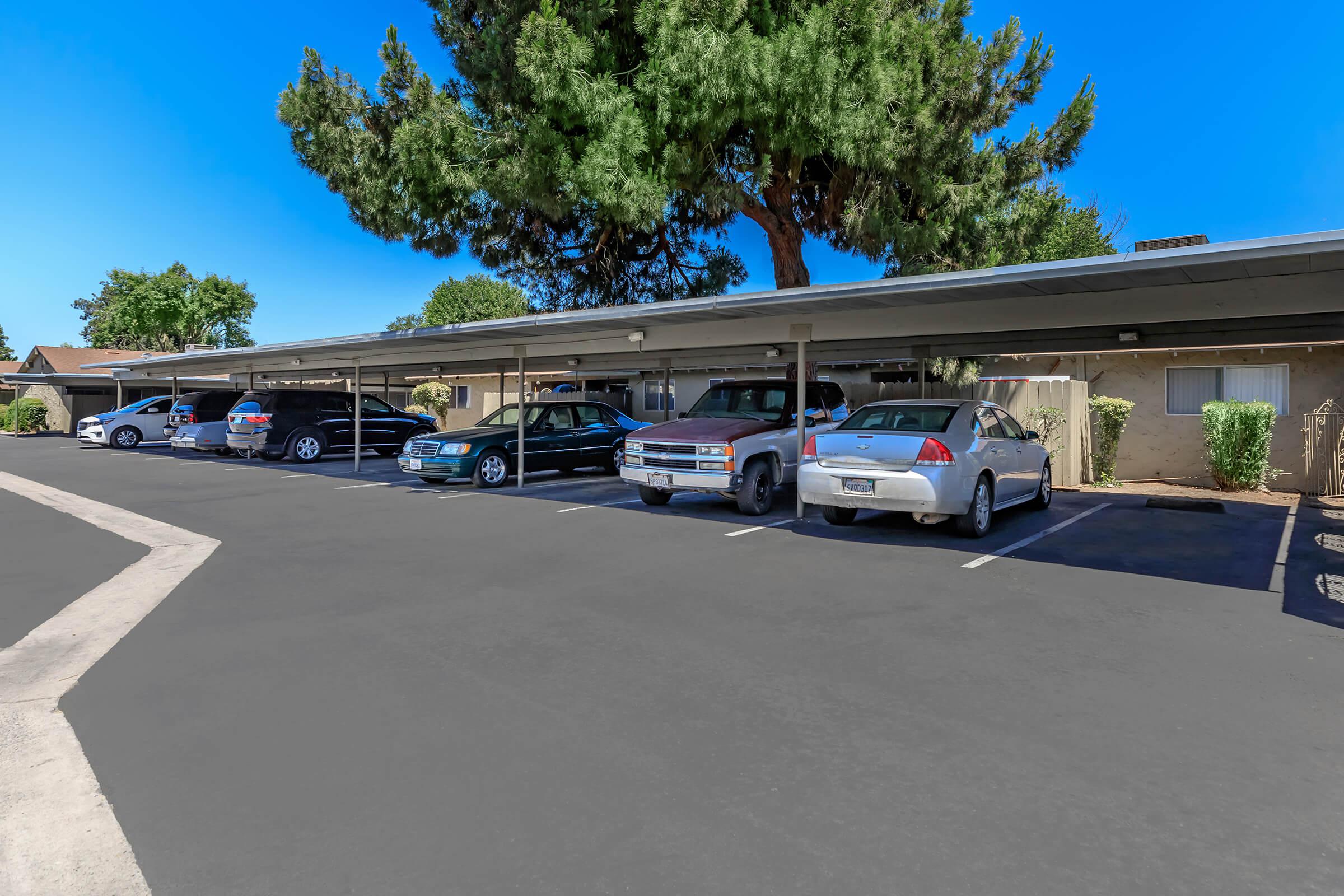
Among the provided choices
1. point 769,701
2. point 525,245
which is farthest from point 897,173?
point 769,701

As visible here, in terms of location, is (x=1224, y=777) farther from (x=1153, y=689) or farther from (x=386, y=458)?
(x=386, y=458)

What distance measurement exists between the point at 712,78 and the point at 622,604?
9.68 metres

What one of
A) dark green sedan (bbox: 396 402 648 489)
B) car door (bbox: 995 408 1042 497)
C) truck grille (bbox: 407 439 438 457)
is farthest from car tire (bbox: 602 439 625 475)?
car door (bbox: 995 408 1042 497)

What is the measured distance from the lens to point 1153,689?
169 inches

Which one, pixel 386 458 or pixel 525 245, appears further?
pixel 386 458

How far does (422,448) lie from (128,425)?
17442mm

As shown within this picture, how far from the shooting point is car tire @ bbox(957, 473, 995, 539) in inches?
344

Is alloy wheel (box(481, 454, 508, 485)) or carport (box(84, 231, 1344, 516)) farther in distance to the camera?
alloy wheel (box(481, 454, 508, 485))

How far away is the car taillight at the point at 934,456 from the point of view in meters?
8.26

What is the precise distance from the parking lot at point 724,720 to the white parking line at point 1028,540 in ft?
0.30

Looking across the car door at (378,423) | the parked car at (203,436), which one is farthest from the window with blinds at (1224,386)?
the parked car at (203,436)

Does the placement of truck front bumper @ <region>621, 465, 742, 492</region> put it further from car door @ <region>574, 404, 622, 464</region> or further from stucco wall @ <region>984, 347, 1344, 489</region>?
stucco wall @ <region>984, 347, 1344, 489</region>

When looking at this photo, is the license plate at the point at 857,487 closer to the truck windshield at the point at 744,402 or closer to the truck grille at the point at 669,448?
the truck grille at the point at 669,448

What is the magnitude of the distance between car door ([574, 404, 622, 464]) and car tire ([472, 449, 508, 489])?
1806mm
